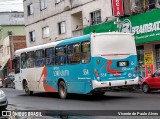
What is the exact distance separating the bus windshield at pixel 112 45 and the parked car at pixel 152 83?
11.5 feet

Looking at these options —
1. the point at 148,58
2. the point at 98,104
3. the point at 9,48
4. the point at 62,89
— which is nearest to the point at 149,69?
the point at 148,58

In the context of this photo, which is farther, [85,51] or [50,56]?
[50,56]

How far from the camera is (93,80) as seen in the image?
1702 centimetres

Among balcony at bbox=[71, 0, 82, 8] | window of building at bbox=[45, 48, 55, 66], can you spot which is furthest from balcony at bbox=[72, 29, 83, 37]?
window of building at bbox=[45, 48, 55, 66]

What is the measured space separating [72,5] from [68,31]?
2.50 metres

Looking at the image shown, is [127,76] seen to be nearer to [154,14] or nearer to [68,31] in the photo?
[154,14]

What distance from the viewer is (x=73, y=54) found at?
18.5 m

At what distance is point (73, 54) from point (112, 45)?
6.94 feet

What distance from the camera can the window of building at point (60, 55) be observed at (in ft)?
63.4

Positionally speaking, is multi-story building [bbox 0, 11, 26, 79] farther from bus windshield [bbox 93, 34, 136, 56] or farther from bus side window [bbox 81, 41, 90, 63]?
bus windshield [bbox 93, 34, 136, 56]

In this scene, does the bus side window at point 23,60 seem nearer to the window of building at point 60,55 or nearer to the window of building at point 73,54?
the window of building at point 60,55

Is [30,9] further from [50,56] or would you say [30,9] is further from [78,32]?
[50,56]

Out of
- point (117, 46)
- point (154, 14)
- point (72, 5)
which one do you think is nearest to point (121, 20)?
point (154, 14)

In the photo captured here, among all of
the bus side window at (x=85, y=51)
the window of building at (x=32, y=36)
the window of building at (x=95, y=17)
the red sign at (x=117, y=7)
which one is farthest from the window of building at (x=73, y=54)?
the window of building at (x=32, y=36)
